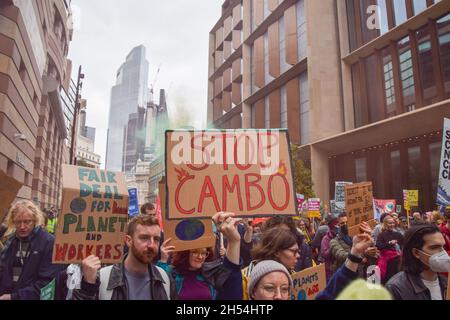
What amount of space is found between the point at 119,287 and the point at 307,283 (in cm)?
157

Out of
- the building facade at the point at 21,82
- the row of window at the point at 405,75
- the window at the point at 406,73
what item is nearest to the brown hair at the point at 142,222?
the building facade at the point at 21,82

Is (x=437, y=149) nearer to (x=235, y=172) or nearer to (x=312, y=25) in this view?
(x=312, y=25)

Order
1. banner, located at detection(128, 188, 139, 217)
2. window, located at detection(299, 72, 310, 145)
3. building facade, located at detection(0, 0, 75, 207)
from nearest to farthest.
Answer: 1. banner, located at detection(128, 188, 139, 217)
2. building facade, located at detection(0, 0, 75, 207)
3. window, located at detection(299, 72, 310, 145)

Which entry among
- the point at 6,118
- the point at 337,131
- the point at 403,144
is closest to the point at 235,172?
the point at 6,118

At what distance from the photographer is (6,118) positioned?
17891mm

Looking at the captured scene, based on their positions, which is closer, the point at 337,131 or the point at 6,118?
the point at 6,118

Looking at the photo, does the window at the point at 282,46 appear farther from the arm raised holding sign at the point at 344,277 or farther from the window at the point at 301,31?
the arm raised holding sign at the point at 344,277

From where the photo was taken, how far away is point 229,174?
9.61 feet

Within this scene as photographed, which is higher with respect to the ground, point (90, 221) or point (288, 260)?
point (90, 221)

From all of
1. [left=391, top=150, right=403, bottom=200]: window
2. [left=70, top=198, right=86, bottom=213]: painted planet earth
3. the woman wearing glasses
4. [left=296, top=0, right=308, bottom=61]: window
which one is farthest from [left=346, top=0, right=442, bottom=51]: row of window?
[left=70, top=198, right=86, bottom=213]: painted planet earth

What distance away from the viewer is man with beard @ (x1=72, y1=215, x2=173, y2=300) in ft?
7.49

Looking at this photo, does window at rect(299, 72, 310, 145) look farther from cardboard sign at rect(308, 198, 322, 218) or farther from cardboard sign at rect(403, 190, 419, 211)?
cardboard sign at rect(308, 198, 322, 218)

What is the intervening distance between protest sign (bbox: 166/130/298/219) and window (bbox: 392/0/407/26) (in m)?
20.7
